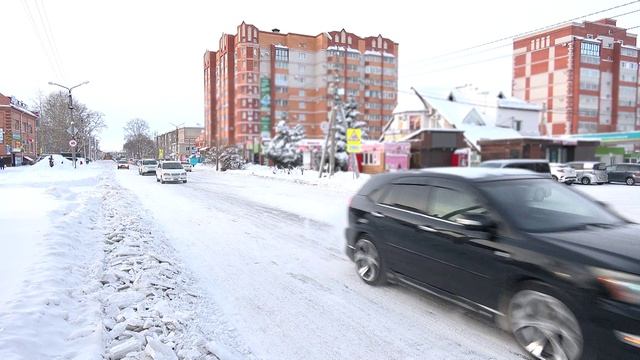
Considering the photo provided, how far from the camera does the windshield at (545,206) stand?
416cm

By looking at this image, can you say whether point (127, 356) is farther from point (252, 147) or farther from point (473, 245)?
point (252, 147)

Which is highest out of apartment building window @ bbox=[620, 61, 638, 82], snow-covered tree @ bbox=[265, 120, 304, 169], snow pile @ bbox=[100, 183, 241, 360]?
apartment building window @ bbox=[620, 61, 638, 82]

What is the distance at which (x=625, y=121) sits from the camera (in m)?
82.2

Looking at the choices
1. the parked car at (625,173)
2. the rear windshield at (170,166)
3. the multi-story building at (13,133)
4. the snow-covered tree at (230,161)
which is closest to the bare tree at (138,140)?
the multi-story building at (13,133)

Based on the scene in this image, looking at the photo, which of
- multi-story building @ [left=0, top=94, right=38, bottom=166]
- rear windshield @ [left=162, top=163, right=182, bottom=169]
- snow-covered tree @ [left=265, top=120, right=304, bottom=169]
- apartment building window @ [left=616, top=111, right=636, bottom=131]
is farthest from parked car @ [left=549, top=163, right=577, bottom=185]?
apartment building window @ [left=616, top=111, right=636, bottom=131]

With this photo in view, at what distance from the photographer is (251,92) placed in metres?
92.4

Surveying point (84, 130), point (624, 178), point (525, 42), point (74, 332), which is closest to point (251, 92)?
point (84, 130)

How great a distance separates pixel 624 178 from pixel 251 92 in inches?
2919

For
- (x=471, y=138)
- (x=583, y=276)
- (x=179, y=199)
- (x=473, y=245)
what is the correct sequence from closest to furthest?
(x=583, y=276) < (x=473, y=245) < (x=179, y=199) < (x=471, y=138)

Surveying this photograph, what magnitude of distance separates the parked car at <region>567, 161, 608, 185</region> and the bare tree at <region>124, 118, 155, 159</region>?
10742cm

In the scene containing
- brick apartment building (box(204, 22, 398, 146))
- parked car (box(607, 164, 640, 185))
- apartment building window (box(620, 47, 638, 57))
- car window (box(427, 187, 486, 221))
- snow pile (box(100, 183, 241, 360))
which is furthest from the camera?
brick apartment building (box(204, 22, 398, 146))

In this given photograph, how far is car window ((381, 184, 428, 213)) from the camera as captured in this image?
5137mm

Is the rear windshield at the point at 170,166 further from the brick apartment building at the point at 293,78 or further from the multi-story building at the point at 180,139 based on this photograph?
the multi-story building at the point at 180,139

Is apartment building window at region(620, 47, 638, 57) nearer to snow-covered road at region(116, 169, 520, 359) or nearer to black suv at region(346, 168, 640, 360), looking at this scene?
snow-covered road at region(116, 169, 520, 359)
